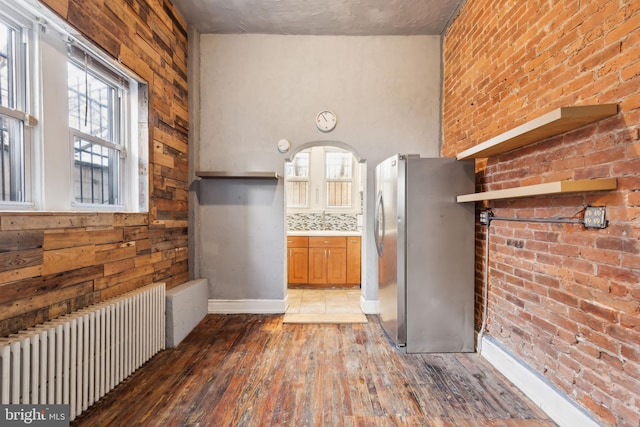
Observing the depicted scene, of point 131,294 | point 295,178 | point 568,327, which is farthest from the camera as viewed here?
point 295,178

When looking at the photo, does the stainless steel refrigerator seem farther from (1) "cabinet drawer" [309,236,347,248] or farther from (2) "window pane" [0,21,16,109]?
(2) "window pane" [0,21,16,109]

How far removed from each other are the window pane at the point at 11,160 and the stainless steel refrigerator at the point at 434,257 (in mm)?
2463

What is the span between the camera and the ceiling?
2.80m

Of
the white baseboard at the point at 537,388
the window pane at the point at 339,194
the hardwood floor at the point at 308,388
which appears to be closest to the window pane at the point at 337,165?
the window pane at the point at 339,194

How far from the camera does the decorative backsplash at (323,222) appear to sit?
5.16 meters

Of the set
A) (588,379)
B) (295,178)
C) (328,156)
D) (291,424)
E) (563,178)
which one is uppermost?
(328,156)

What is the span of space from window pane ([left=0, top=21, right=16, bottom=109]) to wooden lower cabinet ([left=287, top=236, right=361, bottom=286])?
3.34 m

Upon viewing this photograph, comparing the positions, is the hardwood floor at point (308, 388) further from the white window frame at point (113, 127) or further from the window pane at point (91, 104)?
the window pane at point (91, 104)

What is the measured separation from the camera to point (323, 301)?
3885mm

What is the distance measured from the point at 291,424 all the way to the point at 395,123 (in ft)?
9.93

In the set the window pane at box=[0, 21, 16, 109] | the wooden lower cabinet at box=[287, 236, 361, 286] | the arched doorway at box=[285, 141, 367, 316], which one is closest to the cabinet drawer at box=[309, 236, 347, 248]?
the wooden lower cabinet at box=[287, 236, 361, 286]

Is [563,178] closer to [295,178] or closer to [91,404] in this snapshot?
[91,404]

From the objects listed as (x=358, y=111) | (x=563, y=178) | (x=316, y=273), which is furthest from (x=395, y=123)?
(x=316, y=273)

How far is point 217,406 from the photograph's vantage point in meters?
1.79
